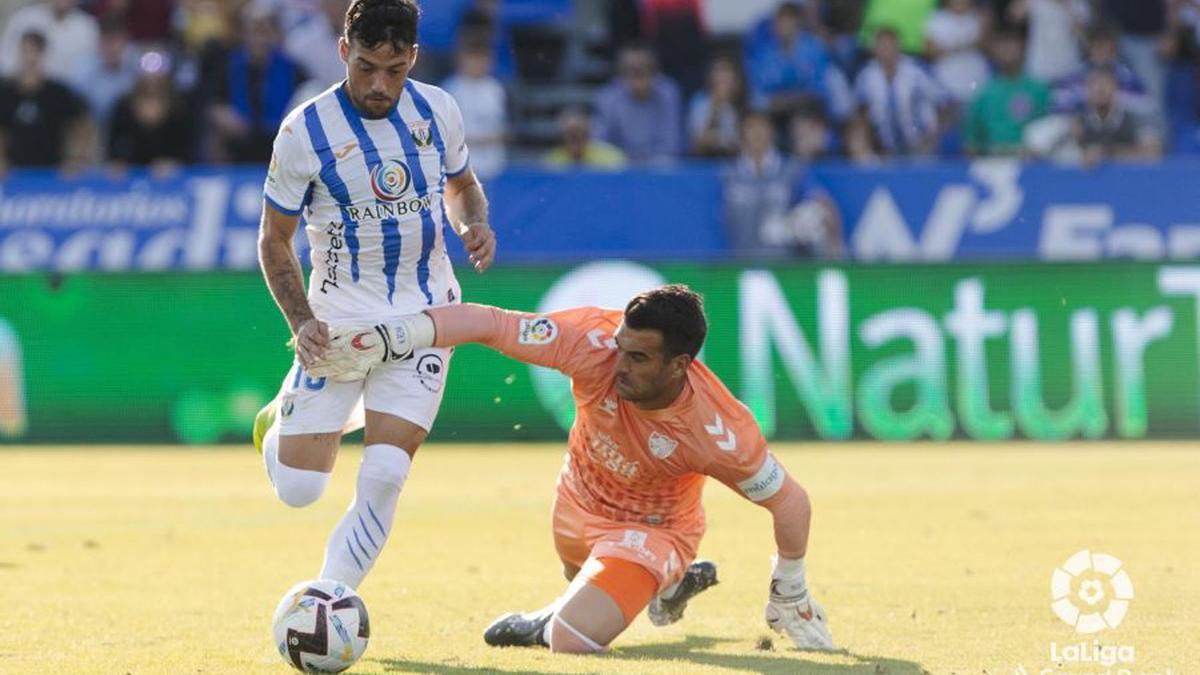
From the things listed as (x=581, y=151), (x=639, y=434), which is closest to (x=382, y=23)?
(x=639, y=434)

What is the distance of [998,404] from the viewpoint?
1702 centimetres

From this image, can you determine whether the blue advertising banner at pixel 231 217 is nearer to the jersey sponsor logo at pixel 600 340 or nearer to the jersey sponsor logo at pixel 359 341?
the jersey sponsor logo at pixel 600 340

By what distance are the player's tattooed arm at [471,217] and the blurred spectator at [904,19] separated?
523 inches

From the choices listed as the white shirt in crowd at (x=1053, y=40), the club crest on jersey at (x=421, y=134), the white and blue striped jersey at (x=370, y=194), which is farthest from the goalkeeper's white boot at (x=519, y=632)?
the white shirt in crowd at (x=1053, y=40)

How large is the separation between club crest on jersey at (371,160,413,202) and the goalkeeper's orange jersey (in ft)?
2.69

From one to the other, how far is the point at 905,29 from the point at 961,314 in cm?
514

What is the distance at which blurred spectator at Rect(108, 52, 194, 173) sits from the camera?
20406 mm

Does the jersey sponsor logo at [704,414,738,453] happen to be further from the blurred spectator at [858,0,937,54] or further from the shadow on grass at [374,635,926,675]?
the blurred spectator at [858,0,937,54]

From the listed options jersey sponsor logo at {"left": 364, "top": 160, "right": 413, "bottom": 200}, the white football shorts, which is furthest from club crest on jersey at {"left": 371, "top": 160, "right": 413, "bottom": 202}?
the white football shorts

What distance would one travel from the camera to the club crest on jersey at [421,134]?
815cm

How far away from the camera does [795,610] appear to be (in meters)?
7.70

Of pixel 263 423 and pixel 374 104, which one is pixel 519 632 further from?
pixel 374 104

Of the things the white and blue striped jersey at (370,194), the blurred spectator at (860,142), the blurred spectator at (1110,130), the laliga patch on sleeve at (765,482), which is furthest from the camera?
the blurred spectator at (860,142)

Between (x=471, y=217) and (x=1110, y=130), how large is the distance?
41.2 ft
